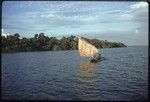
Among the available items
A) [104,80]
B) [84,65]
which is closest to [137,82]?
[104,80]

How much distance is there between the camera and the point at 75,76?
216 inches

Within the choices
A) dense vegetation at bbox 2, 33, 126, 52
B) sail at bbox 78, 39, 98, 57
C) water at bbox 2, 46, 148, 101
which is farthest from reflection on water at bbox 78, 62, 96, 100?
dense vegetation at bbox 2, 33, 126, 52

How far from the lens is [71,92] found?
5.37 m

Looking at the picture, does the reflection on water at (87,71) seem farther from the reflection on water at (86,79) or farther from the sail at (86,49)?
the sail at (86,49)

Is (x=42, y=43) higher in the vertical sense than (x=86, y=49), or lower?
higher

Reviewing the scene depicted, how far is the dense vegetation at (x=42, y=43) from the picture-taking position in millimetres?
5426

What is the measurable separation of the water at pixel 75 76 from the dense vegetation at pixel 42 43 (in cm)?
11

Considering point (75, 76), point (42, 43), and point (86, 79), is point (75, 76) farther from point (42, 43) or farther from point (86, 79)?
point (42, 43)

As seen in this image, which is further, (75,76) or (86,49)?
(86,49)

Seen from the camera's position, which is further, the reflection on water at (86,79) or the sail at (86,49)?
the sail at (86,49)

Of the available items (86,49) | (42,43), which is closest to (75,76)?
(86,49)

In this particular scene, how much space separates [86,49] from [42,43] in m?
0.70

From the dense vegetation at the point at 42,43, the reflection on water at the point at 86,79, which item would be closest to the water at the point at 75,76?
the reflection on water at the point at 86,79

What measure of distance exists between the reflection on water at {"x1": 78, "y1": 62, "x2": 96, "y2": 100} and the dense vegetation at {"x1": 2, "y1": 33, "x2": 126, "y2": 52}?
0.33 m
